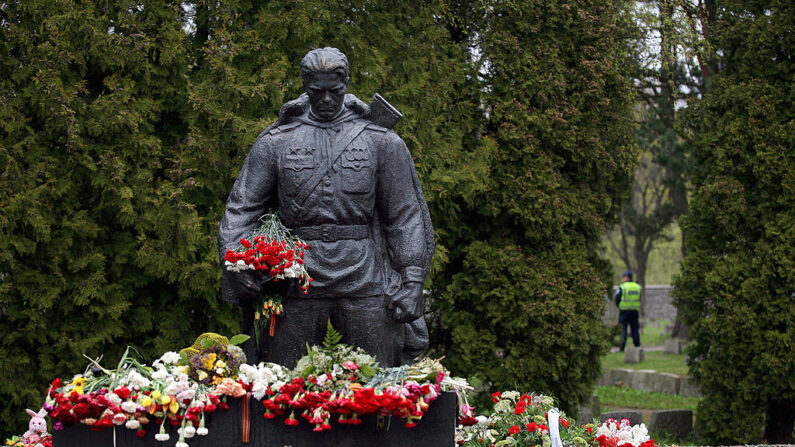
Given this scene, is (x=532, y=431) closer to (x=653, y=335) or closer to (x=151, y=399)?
(x=151, y=399)

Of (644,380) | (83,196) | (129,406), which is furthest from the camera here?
(644,380)

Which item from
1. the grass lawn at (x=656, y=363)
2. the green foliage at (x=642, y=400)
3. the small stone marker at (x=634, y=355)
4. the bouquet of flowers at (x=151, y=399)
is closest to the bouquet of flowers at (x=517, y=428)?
the bouquet of flowers at (x=151, y=399)

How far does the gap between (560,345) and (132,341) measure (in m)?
4.52

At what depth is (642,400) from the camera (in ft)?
46.2

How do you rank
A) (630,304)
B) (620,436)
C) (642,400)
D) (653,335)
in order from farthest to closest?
1. (653,335)
2. (630,304)
3. (642,400)
4. (620,436)

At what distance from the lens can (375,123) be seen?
5078mm

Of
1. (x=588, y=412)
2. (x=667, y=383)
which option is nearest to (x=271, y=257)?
(x=588, y=412)

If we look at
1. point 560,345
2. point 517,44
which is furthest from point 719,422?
point 517,44

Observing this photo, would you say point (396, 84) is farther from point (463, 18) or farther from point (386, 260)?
point (386, 260)

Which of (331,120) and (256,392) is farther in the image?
(331,120)

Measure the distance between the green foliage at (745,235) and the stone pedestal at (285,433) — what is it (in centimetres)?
605

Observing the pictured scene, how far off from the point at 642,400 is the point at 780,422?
170 inches

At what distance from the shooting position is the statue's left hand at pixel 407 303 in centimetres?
480

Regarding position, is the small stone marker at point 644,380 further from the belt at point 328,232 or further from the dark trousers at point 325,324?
the belt at point 328,232
